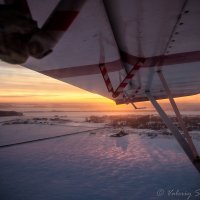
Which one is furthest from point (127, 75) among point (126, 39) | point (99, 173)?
point (99, 173)

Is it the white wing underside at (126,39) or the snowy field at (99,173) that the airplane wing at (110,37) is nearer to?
the white wing underside at (126,39)

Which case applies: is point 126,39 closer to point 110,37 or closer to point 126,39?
point 126,39

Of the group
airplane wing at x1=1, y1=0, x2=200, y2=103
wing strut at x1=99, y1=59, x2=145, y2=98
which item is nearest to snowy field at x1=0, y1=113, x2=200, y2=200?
wing strut at x1=99, y1=59, x2=145, y2=98

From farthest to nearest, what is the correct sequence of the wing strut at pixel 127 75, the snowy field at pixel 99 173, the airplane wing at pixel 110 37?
the snowy field at pixel 99 173 < the wing strut at pixel 127 75 < the airplane wing at pixel 110 37

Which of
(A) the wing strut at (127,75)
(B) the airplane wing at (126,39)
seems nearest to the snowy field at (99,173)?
(A) the wing strut at (127,75)

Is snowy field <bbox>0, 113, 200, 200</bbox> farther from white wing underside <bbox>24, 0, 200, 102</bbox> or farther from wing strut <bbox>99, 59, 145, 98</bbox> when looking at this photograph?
white wing underside <bbox>24, 0, 200, 102</bbox>

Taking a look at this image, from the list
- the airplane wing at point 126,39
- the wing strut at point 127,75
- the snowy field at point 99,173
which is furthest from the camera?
the snowy field at point 99,173

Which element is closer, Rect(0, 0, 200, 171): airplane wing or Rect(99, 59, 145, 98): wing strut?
Rect(0, 0, 200, 171): airplane wing

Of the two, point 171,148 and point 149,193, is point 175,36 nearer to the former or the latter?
point 149,193
